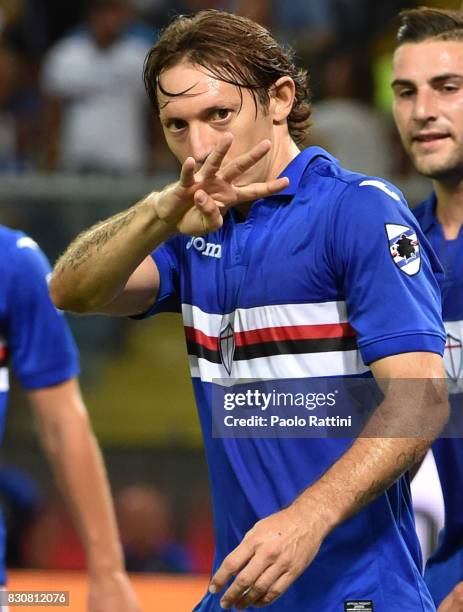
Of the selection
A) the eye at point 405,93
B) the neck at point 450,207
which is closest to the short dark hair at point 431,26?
the eye at point 405,93

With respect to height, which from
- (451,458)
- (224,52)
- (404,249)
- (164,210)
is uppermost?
(224,52)

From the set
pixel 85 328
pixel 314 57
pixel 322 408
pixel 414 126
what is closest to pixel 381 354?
pixel 322 408

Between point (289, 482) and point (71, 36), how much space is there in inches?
261

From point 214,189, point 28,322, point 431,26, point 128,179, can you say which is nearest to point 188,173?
point 214,189

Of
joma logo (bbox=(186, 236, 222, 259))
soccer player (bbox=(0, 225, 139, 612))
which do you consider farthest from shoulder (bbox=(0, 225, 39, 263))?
joma logo (bbox=(186, 236, 222, 259))

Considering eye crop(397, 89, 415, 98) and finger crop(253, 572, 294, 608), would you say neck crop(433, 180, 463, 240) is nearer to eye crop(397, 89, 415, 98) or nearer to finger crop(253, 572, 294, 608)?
eye crop(397, 89, 415, 98)

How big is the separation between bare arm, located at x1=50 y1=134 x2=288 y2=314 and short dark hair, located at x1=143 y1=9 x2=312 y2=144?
11.6 inches

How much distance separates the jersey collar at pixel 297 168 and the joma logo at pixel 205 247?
0.66 feet

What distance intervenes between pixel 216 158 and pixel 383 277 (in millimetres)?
425

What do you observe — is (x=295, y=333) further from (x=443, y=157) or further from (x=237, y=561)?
(x=443, y=157)

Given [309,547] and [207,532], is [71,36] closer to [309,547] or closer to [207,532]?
[207,532]

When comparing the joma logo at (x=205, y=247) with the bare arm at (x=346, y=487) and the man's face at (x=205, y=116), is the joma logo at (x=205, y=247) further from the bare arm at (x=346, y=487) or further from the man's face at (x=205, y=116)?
the bare arm at (x=346, y=487)

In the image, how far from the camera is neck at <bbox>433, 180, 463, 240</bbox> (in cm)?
395

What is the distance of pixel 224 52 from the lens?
3107mm
